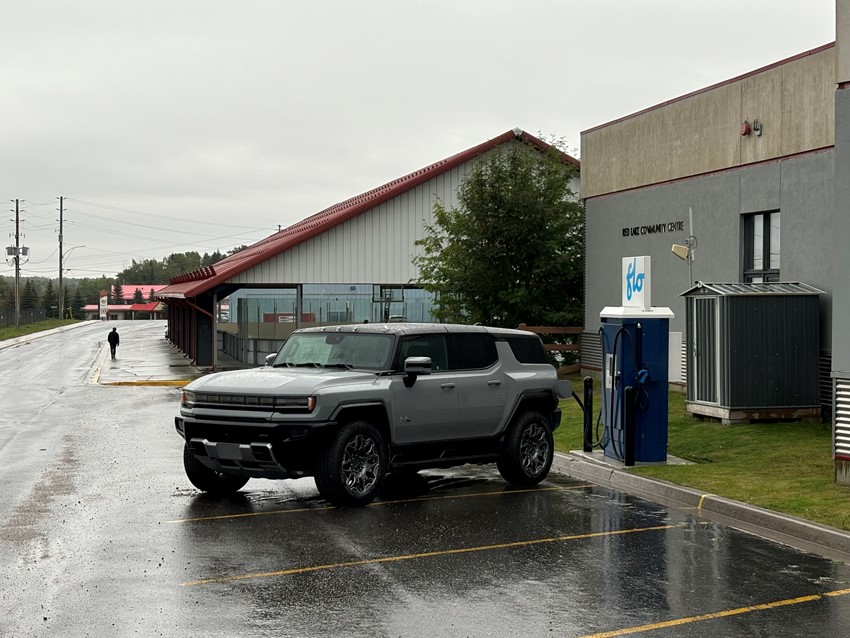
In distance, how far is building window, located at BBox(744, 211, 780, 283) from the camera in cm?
1988

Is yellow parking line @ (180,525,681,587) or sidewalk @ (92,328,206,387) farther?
sidewalk @ (92,328,206,387)

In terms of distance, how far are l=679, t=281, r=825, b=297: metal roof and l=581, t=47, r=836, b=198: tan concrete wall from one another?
233 centimetres

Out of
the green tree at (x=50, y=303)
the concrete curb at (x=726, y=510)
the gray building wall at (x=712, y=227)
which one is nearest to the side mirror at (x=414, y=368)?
the concrete curb at (x=726, y=510)

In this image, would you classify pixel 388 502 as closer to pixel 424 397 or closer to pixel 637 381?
pixel 424 397

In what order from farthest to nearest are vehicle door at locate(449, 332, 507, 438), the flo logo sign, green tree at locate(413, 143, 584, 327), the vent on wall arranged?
green tree at locate(413, 143, 584, 327), the flo logo sign, vehicle door at locate(449, 332, 507, 438), the vent on wall

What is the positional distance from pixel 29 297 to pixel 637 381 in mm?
171956

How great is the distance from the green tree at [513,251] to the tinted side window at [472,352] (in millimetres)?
16252

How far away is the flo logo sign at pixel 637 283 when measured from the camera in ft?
48.4

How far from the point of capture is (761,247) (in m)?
20.3

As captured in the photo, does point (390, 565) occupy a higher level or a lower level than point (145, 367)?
higher

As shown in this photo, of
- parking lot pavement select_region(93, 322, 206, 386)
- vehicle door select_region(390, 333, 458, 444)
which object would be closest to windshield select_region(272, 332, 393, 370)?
vehicle door select_region(390, 333, 458, 444)

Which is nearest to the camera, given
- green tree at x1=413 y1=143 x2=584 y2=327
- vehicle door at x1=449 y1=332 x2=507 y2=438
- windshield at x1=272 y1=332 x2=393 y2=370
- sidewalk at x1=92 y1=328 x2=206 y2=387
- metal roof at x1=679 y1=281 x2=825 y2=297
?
windshield at x1=272 y1=332 x2=393 y2=370

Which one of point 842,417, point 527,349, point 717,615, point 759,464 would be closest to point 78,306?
point 527,349

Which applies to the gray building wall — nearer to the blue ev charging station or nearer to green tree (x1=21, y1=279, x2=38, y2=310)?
the blue ev charging station
